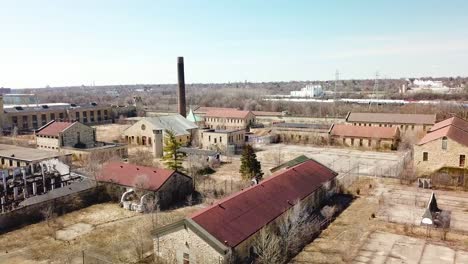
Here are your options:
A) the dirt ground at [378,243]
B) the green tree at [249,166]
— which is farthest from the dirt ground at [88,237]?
the dirt ground at [378,243]

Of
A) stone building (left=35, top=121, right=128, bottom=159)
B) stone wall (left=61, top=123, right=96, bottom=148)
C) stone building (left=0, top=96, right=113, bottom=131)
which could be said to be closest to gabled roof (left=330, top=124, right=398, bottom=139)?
stone building (left=35, top=121, right=128, bottom=159)

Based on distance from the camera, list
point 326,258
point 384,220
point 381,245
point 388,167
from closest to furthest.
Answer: point 326,258
point 381,245
point 384,220
point 388,167

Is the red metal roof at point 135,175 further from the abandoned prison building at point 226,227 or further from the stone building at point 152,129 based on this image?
the stone building at point 152,129

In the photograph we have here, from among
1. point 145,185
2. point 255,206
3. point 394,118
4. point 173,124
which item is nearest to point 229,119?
point 173,124

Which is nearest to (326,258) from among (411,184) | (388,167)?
(411,184)

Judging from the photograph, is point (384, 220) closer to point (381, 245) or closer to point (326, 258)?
point (381, 245)

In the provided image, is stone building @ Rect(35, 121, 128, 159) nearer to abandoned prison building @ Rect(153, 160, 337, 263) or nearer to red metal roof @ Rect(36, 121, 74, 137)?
red metal roof @ Rect(36, 121, 74, 137)

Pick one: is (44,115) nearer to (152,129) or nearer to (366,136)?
(152,129)
